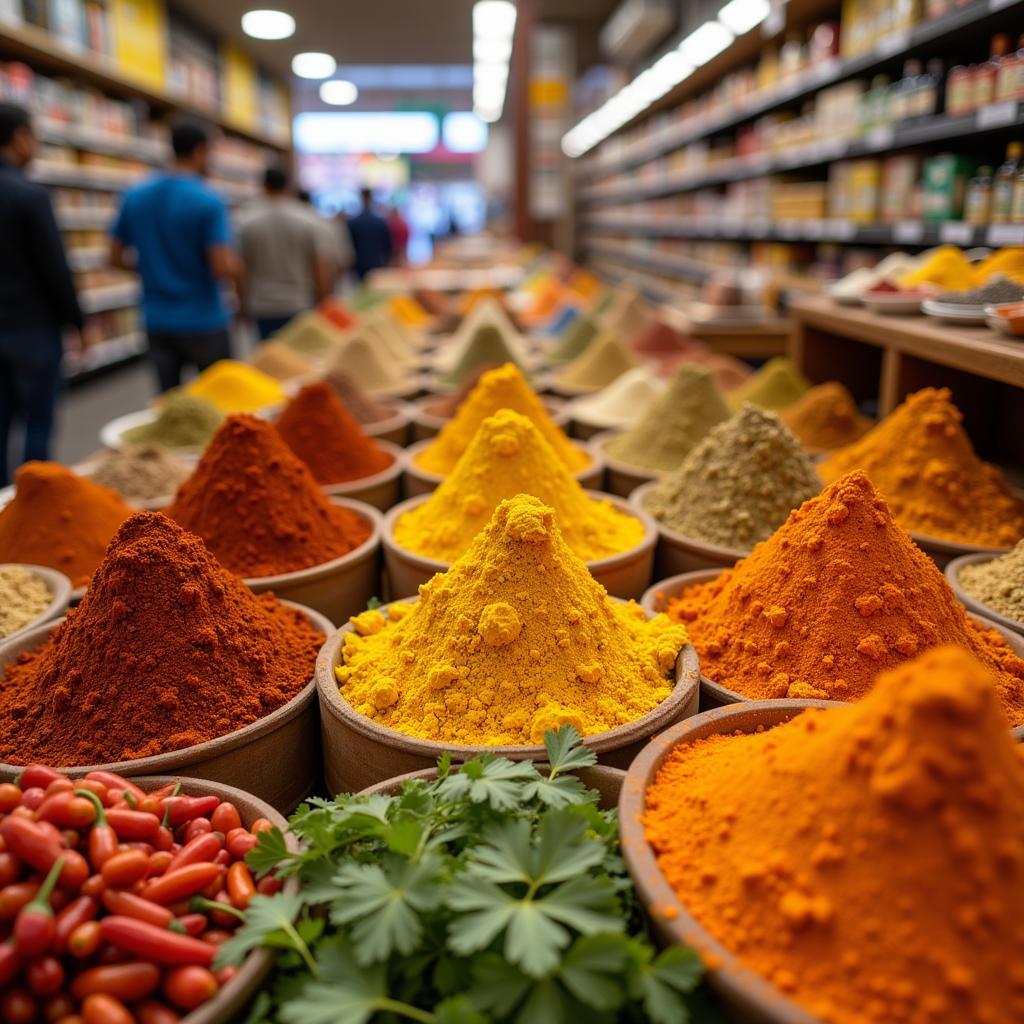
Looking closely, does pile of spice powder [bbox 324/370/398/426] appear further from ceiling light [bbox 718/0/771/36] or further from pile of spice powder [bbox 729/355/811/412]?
ceiling light [bbox 718/0/771/36]

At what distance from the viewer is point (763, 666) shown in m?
1.12

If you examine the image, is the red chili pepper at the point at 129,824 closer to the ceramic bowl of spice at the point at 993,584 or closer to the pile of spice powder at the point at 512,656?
Result: the pile of spice powder at the point at 512,656

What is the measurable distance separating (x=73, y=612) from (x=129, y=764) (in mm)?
297

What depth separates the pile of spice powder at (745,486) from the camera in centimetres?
153

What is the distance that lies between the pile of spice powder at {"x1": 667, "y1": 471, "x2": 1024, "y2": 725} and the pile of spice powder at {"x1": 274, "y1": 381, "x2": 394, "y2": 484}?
3.39 ft

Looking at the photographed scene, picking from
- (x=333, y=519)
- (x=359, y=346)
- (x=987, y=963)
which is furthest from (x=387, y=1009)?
(x=359, y=346)

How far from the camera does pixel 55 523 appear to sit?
5.17 feet

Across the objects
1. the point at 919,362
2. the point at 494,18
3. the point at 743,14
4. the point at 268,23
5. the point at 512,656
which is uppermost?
the point at 268,23

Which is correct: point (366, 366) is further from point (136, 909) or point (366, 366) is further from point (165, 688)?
point (136, 909)

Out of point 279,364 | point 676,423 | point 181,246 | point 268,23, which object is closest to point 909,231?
point 676,423

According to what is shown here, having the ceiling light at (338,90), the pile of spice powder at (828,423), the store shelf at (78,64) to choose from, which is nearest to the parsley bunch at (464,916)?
the pile of spice powder at (828,423)

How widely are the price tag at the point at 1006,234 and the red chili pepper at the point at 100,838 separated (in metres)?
2.13

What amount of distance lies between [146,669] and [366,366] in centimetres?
211

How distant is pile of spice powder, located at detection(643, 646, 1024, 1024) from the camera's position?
64 cm
